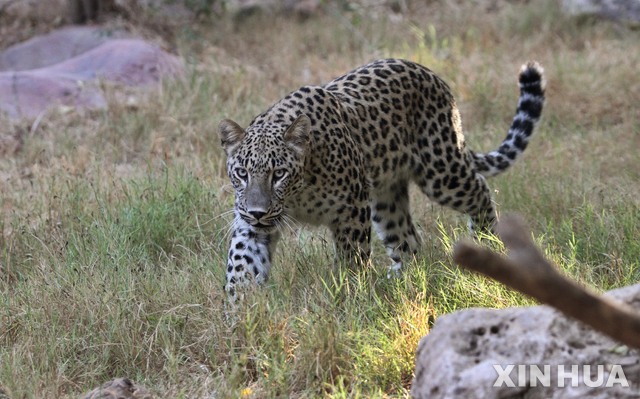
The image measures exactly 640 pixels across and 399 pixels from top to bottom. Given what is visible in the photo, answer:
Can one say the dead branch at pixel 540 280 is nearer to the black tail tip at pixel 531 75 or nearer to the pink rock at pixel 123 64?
the black tail tip at pixel 531 75

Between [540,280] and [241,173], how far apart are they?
11.7ft

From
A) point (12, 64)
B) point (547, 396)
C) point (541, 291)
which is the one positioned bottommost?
point (12, 64)

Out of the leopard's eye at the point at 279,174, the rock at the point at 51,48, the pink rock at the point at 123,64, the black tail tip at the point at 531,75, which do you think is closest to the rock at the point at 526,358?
the leopard's eye at the point at 279,174

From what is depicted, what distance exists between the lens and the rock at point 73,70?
33.5ft

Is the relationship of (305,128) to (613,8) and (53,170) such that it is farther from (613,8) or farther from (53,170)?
(613,8)

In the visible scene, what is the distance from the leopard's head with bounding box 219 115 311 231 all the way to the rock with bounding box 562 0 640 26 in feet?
26.7

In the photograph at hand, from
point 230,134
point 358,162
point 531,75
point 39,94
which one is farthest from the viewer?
point 39,94

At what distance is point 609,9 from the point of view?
13.1m

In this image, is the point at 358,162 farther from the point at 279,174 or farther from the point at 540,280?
the point at 540,280

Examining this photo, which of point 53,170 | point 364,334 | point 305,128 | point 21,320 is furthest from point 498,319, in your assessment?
point 53,170

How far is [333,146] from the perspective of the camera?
603 cm

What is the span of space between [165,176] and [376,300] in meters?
3.04

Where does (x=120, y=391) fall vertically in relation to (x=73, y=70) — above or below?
above
